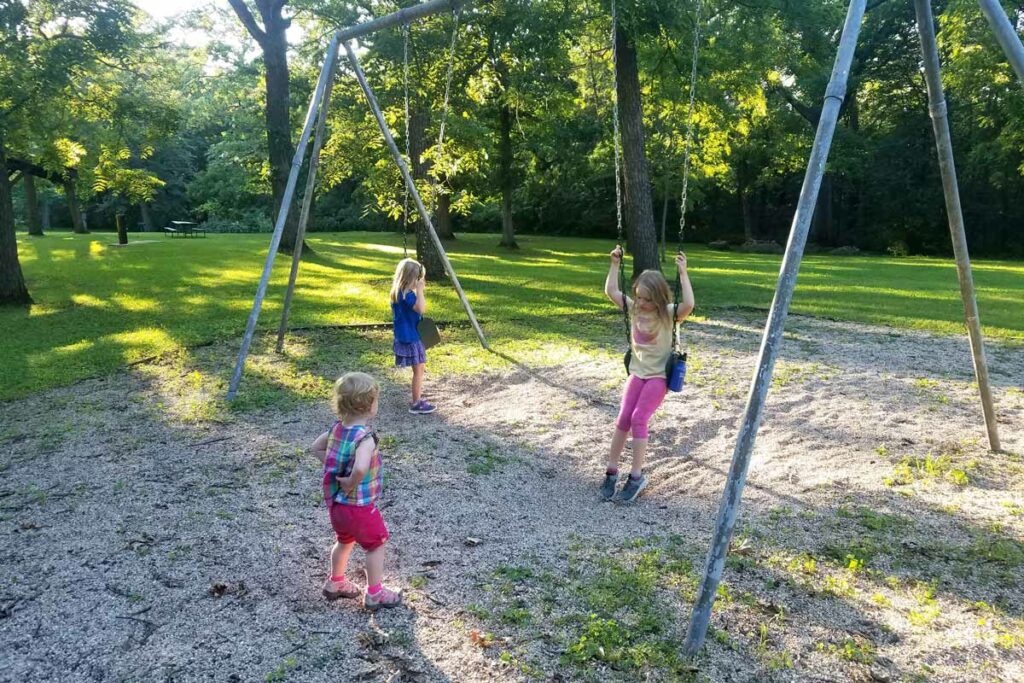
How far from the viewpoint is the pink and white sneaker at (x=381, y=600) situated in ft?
11.3

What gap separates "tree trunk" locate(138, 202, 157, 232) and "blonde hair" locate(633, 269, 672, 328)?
49405 mm

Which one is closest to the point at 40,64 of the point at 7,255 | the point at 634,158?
the point at 7,255

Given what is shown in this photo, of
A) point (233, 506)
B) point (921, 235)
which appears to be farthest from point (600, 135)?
point (233, 506)

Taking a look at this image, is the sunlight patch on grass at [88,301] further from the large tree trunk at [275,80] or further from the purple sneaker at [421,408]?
the purple sneaker at [421,408]

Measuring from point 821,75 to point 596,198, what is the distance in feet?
41.0

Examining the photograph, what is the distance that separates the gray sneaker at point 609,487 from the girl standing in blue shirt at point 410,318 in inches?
91.9

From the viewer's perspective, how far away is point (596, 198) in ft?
127

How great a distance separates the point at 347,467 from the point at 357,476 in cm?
10

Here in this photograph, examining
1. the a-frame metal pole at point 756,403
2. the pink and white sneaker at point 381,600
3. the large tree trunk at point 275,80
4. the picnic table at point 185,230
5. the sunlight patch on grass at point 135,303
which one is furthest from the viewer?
the picnic table at point 185,230

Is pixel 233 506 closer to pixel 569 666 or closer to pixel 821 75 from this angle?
pixel 569 666

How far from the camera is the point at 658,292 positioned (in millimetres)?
4574

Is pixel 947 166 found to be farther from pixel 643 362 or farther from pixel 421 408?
pixel 421 408

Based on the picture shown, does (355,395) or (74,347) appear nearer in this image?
(355,395)

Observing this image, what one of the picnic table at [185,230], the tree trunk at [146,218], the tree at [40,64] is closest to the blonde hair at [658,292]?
the tree at [40,64]
